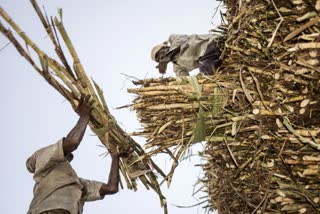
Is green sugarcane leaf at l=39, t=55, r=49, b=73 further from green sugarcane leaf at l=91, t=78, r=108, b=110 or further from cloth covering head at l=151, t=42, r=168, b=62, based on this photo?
cloth covering head at l=151, t=42, r=168, b=62

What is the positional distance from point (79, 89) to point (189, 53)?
1.17 metres

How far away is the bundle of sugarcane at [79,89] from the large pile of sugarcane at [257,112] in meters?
0.21

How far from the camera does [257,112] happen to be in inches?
91.1

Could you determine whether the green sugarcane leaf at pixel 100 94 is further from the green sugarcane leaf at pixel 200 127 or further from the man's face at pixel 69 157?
the green sugarcane leaf at pixel 200 127

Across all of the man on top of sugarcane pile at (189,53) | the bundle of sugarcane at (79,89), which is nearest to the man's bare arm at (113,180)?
the bundle of sugarcane at (79,89)

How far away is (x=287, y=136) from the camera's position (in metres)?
2.22

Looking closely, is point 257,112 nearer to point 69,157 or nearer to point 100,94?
point 100,94

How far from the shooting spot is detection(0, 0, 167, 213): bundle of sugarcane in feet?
8.55

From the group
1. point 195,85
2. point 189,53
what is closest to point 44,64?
point 195,85

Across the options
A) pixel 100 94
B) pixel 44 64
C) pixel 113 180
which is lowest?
pixel 113 180

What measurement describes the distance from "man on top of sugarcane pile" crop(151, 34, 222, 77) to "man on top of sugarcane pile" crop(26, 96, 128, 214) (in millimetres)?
1088

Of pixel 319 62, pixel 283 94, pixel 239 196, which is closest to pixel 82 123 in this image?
pixel 239 196

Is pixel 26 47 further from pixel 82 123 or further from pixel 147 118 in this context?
pixel 147 118

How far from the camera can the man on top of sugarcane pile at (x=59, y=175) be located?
2.58 m
